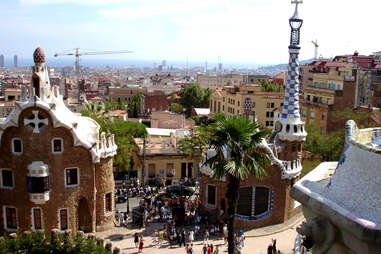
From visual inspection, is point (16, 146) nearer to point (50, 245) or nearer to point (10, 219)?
point (10, 219)

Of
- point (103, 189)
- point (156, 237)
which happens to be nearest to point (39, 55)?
point (103, 189)

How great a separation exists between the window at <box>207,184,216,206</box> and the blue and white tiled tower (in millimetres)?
7096

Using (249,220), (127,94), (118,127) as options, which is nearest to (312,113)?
(118,127)

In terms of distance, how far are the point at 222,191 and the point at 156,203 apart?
6.36m

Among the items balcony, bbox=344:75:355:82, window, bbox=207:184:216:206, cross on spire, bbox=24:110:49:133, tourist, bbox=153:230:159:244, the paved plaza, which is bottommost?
the paved plaza

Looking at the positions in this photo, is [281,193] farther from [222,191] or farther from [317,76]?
[317,76]

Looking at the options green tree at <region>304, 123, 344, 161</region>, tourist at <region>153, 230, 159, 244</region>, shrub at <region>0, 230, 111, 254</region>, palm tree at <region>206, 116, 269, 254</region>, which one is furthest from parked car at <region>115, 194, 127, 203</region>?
green tree at <region>304, 123, 344, 161</region>

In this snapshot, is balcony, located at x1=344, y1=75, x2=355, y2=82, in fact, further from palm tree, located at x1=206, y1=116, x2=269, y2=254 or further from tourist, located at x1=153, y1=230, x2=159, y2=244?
palm tree, located at x1=206, y1=116, x2=269, y2=254

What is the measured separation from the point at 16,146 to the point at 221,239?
13.8m

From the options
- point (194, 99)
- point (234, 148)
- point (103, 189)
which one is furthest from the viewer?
point (194, 99)

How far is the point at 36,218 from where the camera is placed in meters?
23.7

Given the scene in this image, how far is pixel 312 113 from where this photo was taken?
5422 cm

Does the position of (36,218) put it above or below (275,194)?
below

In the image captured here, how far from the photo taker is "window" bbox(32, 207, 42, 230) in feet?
77.5
